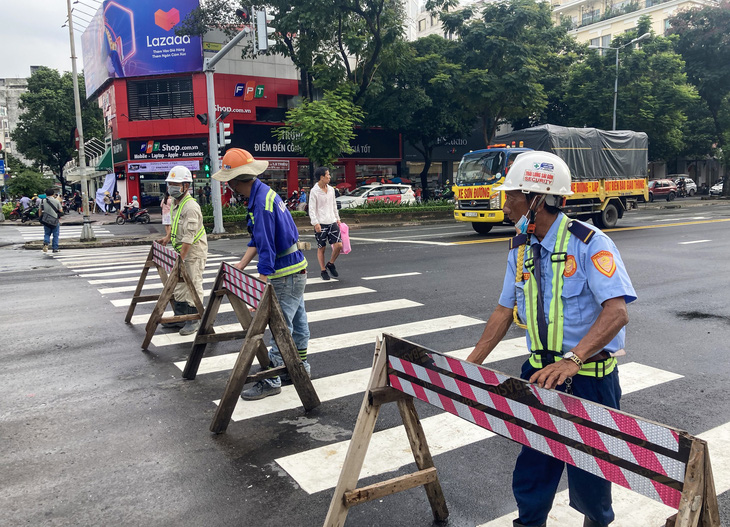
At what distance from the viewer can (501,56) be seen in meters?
33.8

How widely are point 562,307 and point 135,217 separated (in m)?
30.2

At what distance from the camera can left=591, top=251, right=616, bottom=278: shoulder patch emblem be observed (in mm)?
2432

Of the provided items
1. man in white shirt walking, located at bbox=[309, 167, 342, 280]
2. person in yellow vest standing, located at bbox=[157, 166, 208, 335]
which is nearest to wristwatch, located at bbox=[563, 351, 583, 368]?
person in yellow vest standing, located at bbox=[157, 166, 208, 335]

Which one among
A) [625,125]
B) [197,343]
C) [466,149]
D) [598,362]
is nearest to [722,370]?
[598,362]

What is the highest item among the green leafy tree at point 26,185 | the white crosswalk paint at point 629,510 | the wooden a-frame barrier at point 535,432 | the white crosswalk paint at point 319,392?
the green leafy tree at point 26,185

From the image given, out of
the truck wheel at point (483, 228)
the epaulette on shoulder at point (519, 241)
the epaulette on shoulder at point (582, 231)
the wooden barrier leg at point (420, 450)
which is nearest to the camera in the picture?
the epaulette on shoulder at point (582, 231)

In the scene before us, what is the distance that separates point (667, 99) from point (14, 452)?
40663mm

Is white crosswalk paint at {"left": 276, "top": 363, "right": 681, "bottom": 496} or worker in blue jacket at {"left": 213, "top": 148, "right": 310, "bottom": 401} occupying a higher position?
worker in blue jacket at {"left": 213, "top": 148, "right": 310, "bottom": 401}

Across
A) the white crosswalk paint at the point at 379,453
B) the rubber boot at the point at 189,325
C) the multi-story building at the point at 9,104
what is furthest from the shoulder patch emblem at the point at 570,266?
the multi-story building at the point at 9,104

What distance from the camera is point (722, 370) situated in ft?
18.6

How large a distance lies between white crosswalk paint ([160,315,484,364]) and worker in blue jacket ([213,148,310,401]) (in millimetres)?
1096

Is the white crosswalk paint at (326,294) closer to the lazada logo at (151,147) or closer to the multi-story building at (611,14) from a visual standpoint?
the lazada logo at (151,147)

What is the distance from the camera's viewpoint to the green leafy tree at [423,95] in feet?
112

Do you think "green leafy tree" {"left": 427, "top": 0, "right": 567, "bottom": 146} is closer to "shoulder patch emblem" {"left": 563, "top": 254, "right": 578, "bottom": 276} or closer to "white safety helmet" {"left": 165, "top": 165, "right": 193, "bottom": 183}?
"white safety helmet" {"left": 165, "top": 165, "right": 193, "bottom": 183}
